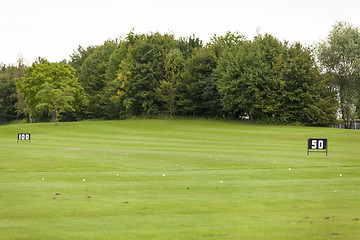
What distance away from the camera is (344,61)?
7538 cm

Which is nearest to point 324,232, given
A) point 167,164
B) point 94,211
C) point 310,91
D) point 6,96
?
point 94,211

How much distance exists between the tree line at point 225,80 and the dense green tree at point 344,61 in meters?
0.16

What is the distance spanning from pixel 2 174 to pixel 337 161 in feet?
54.7

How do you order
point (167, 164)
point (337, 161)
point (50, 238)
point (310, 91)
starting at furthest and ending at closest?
point (310, 91)
point (337, 161)
point (167, 164)
point (50, 238)

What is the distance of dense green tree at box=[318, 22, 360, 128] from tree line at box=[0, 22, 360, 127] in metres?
0.16

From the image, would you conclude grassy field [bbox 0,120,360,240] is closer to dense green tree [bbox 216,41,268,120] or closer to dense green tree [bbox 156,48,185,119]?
dense green tree [bbox 216,41,268,120]

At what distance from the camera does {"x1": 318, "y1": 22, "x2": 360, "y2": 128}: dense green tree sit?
7406 centimetres

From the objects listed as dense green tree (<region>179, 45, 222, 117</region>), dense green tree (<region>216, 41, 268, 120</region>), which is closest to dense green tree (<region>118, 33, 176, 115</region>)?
dense green tree (<region>179, 45, 222, 117</region>)

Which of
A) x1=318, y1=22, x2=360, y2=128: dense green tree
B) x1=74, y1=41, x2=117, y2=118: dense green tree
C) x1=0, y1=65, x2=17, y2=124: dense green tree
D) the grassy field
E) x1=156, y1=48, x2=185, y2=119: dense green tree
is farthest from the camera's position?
x1=0, y1=65, x2=17, y2=124: dense green tree

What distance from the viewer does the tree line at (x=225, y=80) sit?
70250mm

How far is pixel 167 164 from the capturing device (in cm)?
2158

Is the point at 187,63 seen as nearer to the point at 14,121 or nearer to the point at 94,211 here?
the point at 14,121

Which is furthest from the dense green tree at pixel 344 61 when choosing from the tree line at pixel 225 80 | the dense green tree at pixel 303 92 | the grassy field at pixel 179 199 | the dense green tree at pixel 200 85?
the grassy field at pixel 179 199

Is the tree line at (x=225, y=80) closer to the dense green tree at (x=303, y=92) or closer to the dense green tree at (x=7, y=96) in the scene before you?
the dense green tree at (x=303, y=92)
